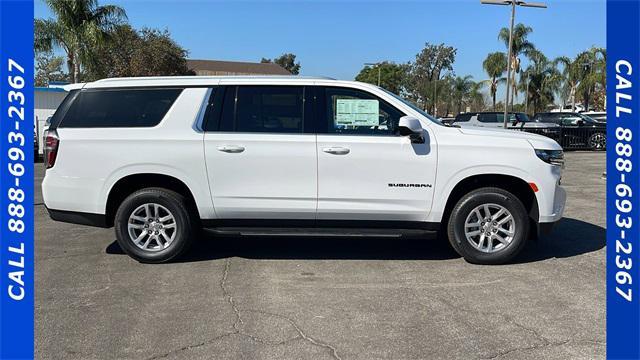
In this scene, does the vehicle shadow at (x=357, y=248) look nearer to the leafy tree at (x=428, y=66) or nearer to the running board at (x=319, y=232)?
the running board at (x=319, y=232)

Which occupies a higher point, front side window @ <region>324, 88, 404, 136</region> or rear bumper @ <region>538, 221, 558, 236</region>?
front side window @ <region>324, 88, 404, 136</region>

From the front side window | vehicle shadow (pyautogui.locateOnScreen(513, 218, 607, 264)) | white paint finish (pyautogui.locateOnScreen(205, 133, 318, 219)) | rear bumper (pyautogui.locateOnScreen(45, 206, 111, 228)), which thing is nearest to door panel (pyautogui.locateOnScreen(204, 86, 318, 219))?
white paint finish (pyautogui.locateOnScreen(205, 133, 318, 219))

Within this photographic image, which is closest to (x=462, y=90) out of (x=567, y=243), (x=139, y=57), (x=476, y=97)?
(x=476, y=97)

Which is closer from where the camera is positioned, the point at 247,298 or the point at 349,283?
the point at 247,298

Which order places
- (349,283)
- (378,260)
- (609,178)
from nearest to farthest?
1. (609,178)
2. (349,283)
3. (378,260)

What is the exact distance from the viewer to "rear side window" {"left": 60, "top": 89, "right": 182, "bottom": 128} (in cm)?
544

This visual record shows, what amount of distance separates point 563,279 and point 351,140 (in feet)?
8.04

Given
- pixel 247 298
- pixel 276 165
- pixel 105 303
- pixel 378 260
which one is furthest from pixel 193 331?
pixel 378 260

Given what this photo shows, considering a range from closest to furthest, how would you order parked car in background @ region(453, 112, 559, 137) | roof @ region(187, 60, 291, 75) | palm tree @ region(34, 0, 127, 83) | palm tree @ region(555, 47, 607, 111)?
1. parked car in background @ region(453, 112, 559, 137)
2. palm tree @ region(34, 0, 127, 83)
3. palm tree @ region(555, 47, 607, 111)
4. roof @ region(187, 60, 291, 75)

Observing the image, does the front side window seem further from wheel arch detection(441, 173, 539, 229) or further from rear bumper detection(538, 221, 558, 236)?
rear bumper detection(538, 221, 558, 236)

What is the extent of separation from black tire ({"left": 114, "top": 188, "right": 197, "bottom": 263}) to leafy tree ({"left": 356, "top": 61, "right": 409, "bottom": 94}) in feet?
188

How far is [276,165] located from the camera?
208 inches

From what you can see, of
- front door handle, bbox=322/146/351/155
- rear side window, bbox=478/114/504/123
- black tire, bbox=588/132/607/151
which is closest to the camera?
front door handle, bbox=322/146/351/155

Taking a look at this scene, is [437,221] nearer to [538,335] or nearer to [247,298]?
[538,335]
